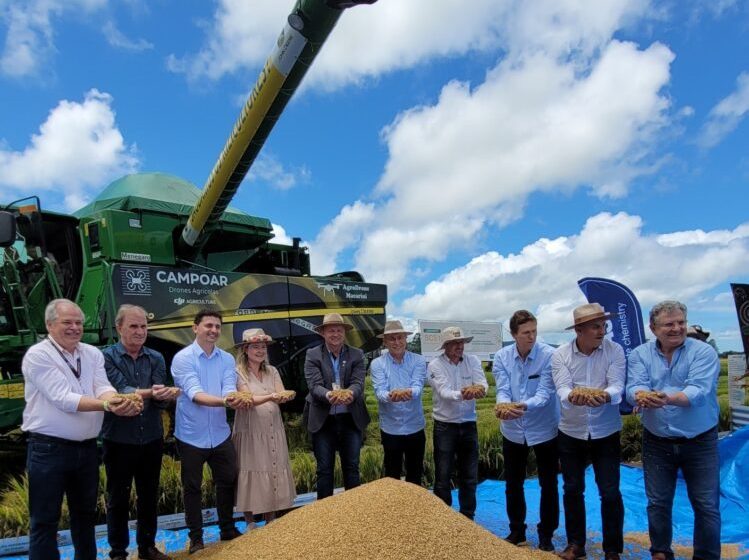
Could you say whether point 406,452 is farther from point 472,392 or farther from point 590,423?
point 590,423

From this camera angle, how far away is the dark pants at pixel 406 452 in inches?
171

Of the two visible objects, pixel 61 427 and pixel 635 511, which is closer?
pixel 61 427

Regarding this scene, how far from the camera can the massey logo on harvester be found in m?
5.74

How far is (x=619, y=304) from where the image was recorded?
6754 millimetres

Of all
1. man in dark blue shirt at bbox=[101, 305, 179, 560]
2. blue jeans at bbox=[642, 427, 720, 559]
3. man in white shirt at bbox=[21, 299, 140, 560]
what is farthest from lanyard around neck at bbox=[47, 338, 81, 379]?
blue jeans at bbox=[642, 427, 720, 559]

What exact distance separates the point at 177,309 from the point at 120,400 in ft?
9.18

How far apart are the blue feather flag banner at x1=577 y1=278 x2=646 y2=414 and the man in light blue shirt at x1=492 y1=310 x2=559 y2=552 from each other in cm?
302

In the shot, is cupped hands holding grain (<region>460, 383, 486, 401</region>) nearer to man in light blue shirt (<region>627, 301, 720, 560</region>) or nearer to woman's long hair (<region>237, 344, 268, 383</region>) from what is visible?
man in light blue shirt (<region>627, 301, 720, 560</region>)

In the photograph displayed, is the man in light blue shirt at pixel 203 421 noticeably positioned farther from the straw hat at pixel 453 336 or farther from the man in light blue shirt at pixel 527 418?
the man in light blue shirt at pixel 527 418

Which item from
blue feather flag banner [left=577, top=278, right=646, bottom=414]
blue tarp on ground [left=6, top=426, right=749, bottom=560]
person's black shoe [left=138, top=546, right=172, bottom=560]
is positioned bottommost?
blue tarp on ground [left=6, top=426, right=749, bottom=560]

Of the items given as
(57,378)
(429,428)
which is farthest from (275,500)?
(429,428)

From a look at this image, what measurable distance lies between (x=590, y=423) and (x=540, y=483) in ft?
2.09

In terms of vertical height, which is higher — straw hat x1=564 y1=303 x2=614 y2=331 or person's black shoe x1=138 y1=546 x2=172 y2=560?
straw hat x1=564 y1=303 x2=614 y2=331

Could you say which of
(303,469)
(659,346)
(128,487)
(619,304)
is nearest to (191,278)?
(303,469)
